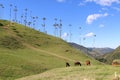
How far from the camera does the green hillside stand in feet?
240

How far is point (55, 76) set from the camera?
123 ft

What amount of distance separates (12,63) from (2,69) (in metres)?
8.52

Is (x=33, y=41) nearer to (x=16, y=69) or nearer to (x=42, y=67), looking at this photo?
(x=42, y=67)

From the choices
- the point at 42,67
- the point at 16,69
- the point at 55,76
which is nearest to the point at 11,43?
the point at 42,67

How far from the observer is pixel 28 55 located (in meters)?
103

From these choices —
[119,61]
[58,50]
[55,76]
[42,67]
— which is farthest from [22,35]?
[55,76]

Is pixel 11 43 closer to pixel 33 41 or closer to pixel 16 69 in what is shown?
pixel 33 41

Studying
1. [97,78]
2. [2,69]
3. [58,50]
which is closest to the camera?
[97,78]

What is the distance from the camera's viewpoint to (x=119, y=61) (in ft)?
159

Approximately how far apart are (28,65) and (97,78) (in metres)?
48.7

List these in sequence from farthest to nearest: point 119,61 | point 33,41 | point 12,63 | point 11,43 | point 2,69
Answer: point 33,41 → point 11,43 → point 12,63 → point 2,69 → point 119,61

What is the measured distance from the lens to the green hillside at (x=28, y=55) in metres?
73.3

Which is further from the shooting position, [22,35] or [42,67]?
[22,35]

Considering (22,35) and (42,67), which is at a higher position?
(22,35)
